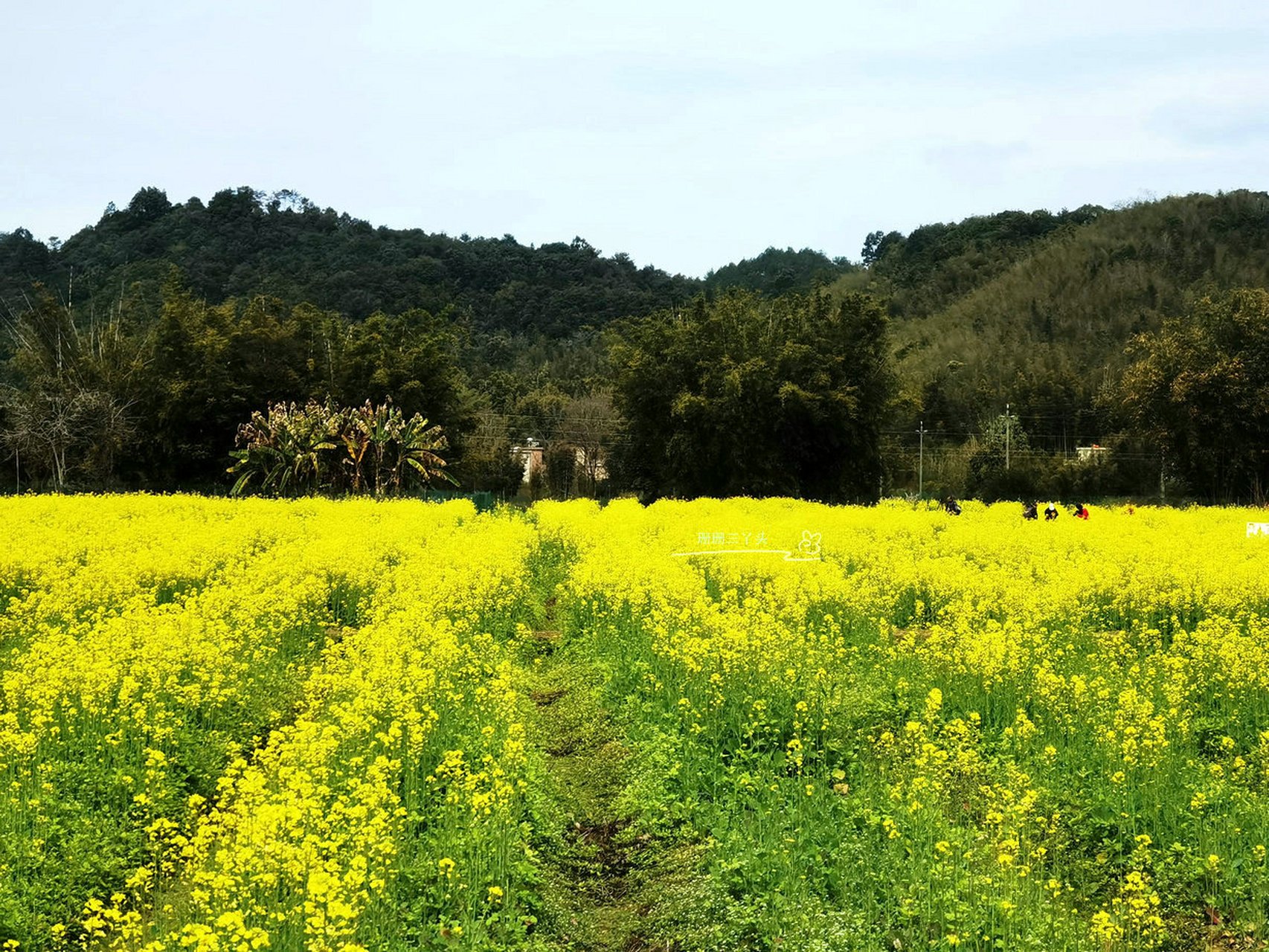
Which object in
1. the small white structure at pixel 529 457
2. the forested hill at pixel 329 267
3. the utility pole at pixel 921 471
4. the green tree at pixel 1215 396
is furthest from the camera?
the forested hill at pixel 329 267

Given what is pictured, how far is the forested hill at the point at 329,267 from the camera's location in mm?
70312

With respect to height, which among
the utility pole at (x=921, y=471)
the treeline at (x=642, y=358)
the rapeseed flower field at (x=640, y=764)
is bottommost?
the rapeseed flower field at (x=640, y=764)

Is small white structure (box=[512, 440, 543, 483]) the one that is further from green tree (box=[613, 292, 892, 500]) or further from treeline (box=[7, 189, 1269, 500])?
green tree (box=[613, 292, 892, 500])

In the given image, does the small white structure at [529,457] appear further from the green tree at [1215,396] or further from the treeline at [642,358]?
the green tree at [1215,396]

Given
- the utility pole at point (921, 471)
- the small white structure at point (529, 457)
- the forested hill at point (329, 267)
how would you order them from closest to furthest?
1. the utility pole at point (921, 471)
2. the small white structure at point (529, 457)
3. the forested hill at point (329, 267)

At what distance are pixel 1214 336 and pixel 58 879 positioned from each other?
1735 inches

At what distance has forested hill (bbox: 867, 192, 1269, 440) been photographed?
241 ft

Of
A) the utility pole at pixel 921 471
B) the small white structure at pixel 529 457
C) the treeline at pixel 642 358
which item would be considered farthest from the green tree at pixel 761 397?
the small white structure at pixel 529 457

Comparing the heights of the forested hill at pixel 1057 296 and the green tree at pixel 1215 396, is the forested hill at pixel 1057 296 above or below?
above

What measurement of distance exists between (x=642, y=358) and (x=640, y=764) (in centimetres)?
3413

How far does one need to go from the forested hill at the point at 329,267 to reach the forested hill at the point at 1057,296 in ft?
73.6

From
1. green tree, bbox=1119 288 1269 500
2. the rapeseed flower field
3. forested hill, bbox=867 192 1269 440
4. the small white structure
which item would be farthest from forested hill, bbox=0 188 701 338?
the rapeseed flower field

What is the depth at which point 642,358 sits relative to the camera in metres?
41.5

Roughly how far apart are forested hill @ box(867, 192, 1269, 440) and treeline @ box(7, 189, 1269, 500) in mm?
296
